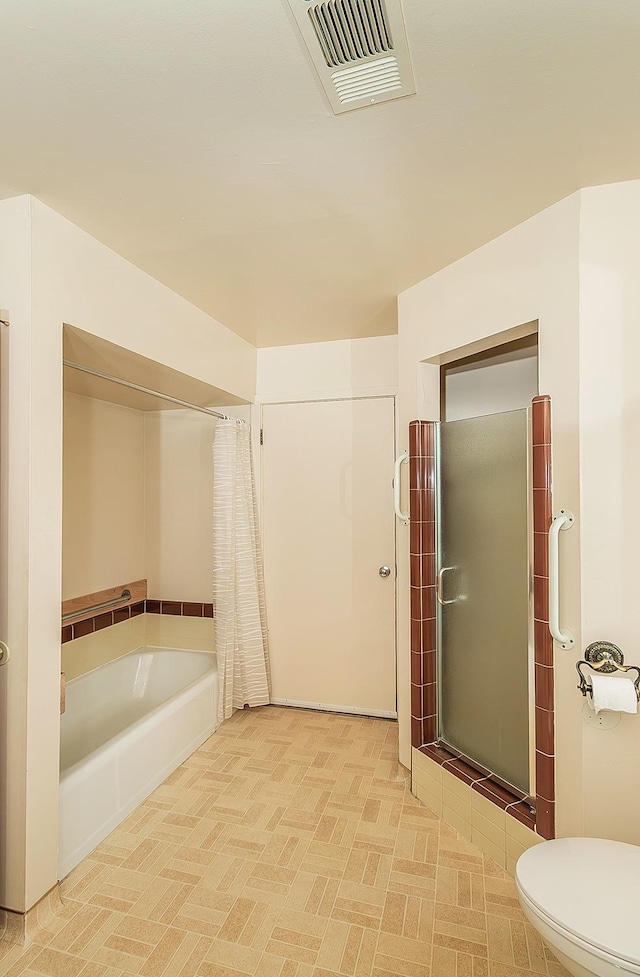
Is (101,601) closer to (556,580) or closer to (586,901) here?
(556,580)

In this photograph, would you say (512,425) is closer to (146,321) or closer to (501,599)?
(501,599)

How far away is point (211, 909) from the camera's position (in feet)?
5.89

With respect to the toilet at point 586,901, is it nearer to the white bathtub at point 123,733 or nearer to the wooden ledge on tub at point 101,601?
the white bathtub at point 123,733

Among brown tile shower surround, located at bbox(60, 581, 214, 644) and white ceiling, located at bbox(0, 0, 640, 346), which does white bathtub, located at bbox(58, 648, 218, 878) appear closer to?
brown tile shower surround, located at bbox(60, 581, 214, 644)

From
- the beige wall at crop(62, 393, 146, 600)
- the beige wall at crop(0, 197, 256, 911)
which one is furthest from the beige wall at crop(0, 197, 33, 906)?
the beige wall at crop(62, 393, 146, 600)

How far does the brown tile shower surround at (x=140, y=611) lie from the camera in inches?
130

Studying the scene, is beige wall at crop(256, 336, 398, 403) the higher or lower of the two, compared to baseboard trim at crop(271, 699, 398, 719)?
higher

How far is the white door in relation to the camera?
3.26 metres

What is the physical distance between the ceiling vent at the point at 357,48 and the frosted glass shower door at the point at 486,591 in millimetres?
1196

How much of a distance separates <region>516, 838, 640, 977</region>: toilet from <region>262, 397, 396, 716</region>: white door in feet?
5.89

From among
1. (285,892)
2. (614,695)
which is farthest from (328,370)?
(285,892)

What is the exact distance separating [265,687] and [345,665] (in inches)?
20.9

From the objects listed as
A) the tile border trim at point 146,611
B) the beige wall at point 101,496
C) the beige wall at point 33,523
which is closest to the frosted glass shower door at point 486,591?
the beige wall at point 33,523

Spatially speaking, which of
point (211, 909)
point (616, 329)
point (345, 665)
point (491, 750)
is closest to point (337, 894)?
point (211, 909)
